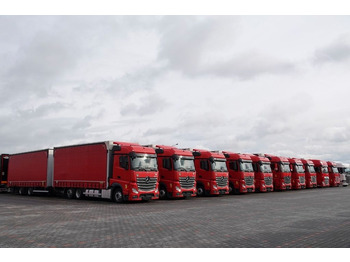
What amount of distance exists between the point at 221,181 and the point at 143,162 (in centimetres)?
804

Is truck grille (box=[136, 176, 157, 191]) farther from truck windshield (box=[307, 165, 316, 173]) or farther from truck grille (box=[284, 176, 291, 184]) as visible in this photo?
truck windshield (box=[307, 165, 316, 173])

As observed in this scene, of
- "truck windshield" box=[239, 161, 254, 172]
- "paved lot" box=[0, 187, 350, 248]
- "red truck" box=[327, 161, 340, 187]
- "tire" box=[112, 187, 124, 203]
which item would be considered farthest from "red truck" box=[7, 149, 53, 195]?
"red truck" box=[327, 161, 340, 187]

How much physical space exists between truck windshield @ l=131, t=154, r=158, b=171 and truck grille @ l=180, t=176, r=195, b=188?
260cm

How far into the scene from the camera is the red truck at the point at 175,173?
2209 cm

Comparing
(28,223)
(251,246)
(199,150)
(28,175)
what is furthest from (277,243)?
(28,175)

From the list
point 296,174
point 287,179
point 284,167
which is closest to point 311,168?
point 296,174

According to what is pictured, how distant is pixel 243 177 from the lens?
92.5 ft

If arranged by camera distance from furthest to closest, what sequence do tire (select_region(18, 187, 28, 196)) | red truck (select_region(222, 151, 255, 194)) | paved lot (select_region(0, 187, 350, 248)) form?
tire (select_region(18, 187, 28, 196)), red truck (select_region(222, 151, 255, 194)), paved lot (select_region(0, 187, 350, 248))

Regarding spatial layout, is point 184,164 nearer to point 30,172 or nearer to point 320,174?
point 30,172

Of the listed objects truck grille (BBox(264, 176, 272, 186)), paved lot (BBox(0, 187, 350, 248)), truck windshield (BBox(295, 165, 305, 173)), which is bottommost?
paved lot (BBox(0, 187, 350, 248))

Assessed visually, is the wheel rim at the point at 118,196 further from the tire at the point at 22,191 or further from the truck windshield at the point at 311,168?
the truck windshield at the point at 311,168

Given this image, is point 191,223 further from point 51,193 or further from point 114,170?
point 51,193

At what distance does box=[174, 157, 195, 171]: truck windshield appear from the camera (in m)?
22.5

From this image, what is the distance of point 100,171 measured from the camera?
20859 millimetres
